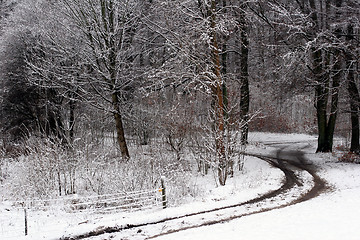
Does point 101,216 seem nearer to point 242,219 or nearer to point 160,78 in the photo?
point 242,219

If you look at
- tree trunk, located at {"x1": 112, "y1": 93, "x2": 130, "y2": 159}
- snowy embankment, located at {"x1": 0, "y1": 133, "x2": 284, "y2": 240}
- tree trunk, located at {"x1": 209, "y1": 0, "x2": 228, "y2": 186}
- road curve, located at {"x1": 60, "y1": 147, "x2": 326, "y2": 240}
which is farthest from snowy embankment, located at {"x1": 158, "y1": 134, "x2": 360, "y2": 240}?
tree trunk, located at {"x1": 112, "y1": 93, "x2": 130, "y2": 159}

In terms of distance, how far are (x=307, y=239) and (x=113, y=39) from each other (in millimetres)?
14905

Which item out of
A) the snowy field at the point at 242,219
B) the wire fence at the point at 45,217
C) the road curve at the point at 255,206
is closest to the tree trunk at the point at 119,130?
the wire fence at the point at 45,217

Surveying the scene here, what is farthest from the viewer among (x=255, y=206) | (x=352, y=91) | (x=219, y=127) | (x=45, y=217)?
(x=352, y=91)

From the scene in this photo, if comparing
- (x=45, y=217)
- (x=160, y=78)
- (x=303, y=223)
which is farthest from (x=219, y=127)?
(x=45, y=217)

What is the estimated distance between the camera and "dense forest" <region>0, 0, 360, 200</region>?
13562 mm

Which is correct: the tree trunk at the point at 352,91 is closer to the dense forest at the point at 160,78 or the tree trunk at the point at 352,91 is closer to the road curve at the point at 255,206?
the dense forest at the point at 160,78

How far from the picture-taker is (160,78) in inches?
683

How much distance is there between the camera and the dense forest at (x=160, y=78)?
13.6 metres

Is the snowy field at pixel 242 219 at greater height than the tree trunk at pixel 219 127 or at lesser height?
lesser

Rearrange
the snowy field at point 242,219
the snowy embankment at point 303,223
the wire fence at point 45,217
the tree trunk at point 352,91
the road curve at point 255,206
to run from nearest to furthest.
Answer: the snowy embankment at point 303,223
the snowy field at point 242,219
the road curve at point 255,206
the wire fence at point 45,217
the tree trunk at point 352,91

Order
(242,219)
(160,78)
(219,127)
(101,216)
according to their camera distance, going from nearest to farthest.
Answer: (242,219) < (101,216) < (219,127) < (160,78)

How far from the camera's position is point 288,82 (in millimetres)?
17438

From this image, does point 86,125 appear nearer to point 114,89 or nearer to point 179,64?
point 114,89
